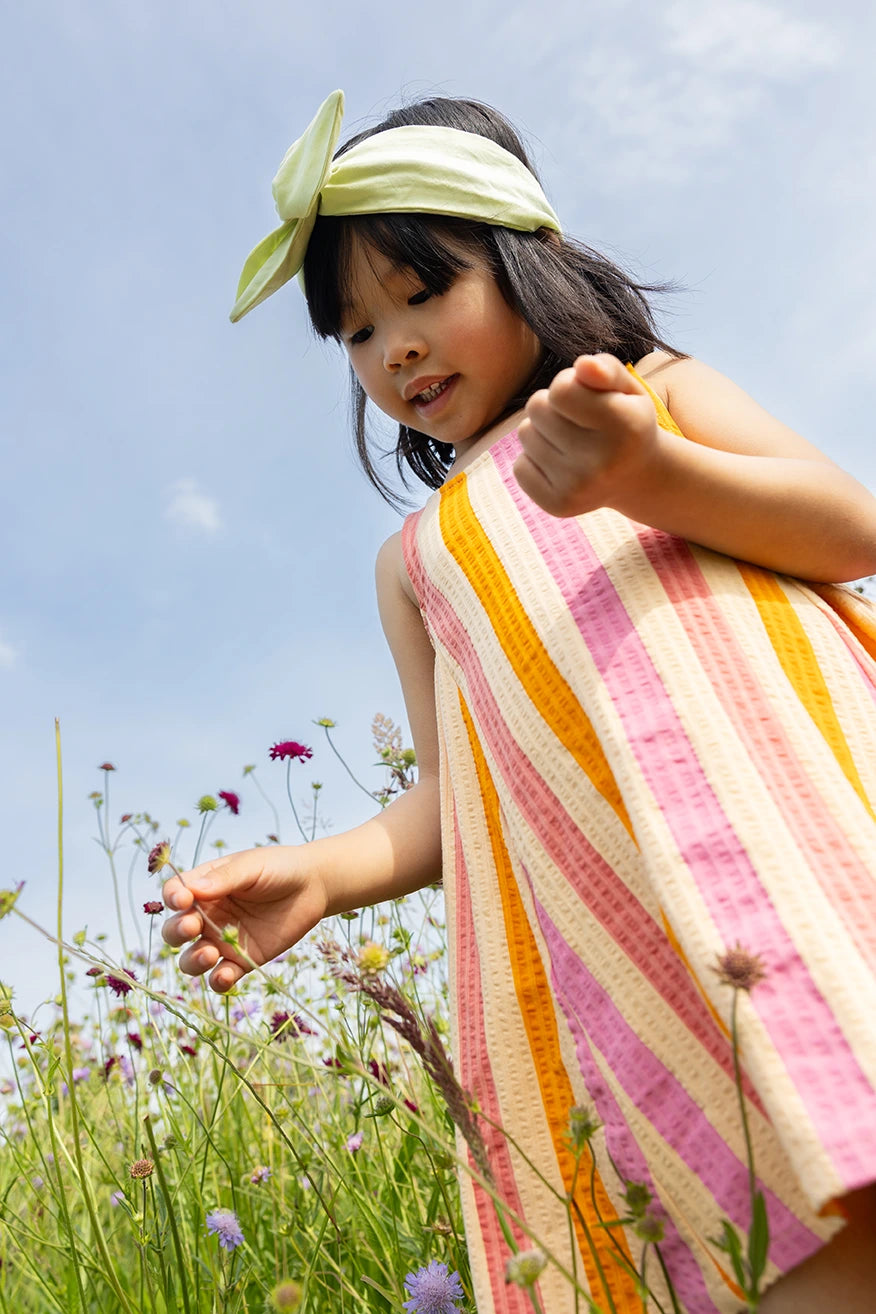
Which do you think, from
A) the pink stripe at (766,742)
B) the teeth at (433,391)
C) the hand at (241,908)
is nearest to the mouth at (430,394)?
the teeth at (433,391)

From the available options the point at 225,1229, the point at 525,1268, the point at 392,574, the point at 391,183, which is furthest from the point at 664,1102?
the point at 391,183

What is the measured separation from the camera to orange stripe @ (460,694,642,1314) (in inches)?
43.0

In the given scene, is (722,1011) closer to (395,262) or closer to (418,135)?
(395,262)

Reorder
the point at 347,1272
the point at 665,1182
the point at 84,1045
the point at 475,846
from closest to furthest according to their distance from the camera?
1. the point at 665,1182
2. the point at 475,846
3. the point at 347,1272
4. the point at 84,1045

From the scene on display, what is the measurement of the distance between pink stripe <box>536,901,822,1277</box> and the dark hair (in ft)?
3.58

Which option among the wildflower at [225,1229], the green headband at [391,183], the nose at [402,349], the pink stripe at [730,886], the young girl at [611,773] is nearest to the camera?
the pink stripe at [730,886]

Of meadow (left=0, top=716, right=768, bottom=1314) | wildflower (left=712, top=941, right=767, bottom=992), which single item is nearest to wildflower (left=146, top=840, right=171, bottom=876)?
meadow (left=0, top=716, right=768, bottom=1314)

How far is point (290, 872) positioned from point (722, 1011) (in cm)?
85

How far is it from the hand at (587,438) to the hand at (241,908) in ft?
2.37

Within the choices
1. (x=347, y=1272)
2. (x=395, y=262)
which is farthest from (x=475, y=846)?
(x=395, y=262)

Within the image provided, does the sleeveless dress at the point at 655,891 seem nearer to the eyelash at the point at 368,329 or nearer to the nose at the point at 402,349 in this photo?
the nose at the point at 402,349

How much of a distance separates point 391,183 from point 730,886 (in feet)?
5.05

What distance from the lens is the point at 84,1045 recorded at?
3158 millimetres

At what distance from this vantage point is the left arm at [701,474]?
993 mm
